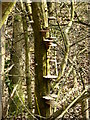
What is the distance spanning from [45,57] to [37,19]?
163 mm

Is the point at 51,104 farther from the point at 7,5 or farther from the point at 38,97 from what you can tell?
the point at 7,5

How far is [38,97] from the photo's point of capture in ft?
3.46

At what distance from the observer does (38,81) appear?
1062 mm

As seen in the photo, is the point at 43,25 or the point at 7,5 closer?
the point at 7,5

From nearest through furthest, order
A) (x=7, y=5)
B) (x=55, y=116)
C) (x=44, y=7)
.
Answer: (x=7, y=5) < (x=55, y=116) < (x=44, y=7)

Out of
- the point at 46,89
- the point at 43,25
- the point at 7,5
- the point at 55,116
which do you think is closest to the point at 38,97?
the point at 46,89

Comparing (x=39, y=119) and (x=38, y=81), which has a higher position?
(x=38, y=81)

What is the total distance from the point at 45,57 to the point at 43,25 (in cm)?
14

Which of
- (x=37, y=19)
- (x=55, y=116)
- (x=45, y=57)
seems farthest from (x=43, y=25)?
(x=55, y=116)

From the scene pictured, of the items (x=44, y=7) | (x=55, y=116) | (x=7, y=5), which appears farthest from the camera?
(x=44, y=7)

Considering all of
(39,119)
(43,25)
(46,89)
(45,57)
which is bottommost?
(39,119)

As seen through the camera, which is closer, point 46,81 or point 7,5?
point 7,5

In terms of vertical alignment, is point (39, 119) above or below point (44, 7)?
below

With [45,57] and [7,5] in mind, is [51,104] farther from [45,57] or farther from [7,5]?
[7,5]
